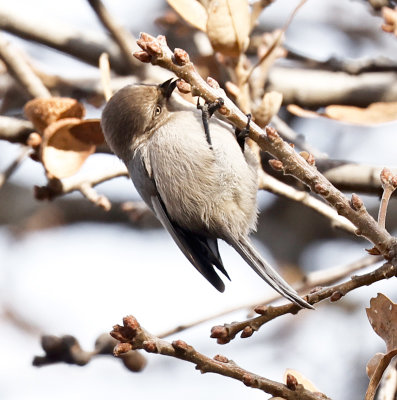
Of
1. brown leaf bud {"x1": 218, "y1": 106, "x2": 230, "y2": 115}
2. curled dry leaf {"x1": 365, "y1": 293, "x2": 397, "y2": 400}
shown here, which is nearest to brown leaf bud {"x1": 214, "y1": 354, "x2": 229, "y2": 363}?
curled dry leaf {"x1": 365, "y1": 293, "x2": 397, "y2": 400}

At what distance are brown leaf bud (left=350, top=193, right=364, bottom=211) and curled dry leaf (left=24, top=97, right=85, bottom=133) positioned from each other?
1.23m

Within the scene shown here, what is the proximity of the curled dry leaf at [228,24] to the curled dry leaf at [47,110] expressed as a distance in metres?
0.57

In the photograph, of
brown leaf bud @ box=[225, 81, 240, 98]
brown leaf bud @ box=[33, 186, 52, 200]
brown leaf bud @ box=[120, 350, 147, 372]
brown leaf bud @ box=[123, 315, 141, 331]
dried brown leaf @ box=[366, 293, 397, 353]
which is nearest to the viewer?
brown leaf bud @ box=[123, 315, 141, 331]

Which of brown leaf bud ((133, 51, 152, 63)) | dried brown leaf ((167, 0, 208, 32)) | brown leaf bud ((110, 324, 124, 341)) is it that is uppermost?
brown leaf bud ((133, 51, 152, 63))

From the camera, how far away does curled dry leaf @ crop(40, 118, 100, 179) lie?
2.39 meters

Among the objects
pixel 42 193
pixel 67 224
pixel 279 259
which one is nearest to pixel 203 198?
pixel 42 193

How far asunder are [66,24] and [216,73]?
2.38 ft

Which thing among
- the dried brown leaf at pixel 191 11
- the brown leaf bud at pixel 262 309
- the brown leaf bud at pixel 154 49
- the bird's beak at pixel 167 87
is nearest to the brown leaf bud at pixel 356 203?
the brown leaf bud at pixel 262 309

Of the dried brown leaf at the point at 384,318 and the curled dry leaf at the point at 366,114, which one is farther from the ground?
the curled dry leaf at the point at 366,114

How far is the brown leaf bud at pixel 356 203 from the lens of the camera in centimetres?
158

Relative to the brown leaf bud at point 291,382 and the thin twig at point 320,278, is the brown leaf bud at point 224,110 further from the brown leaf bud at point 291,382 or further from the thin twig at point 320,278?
the thin twig at point 320,278

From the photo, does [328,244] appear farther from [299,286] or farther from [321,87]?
[299,286]

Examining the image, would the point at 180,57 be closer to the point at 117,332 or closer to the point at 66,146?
the point at 117,332

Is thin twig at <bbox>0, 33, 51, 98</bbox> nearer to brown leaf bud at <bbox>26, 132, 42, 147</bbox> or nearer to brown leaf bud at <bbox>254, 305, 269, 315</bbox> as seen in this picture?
brown leaf bud at <bbox>26, 132, 42, 147</bbox>
